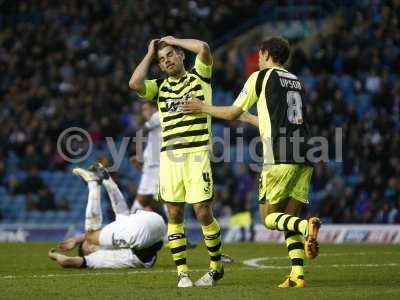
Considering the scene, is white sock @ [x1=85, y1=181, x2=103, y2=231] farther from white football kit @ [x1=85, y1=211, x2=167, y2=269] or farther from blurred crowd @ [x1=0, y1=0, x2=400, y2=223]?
blurred crowd @ [x1=0, y1=0, x2=400, y2=223]

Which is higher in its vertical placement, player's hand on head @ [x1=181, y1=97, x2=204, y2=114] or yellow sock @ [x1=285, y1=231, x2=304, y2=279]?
player's hand on head @ [x1=181, y1=97, x2=204, y2=114]

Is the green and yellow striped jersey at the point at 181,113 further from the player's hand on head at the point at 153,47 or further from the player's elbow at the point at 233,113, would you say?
the player's elbow at the point at 233,113

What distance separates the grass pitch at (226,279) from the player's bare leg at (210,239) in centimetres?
14

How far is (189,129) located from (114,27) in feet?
67.6

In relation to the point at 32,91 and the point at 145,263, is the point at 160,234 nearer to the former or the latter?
the point at 145,263

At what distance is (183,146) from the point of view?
1057cm

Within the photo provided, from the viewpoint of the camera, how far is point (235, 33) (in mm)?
30234

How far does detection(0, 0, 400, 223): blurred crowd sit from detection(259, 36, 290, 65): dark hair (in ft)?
39.0

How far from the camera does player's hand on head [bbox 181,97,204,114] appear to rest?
406 inches

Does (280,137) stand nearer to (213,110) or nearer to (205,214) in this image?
(213,110)

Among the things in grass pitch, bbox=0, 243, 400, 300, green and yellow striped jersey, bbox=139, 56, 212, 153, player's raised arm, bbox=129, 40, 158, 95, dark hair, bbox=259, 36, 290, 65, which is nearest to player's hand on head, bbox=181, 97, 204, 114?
green and yellow striped jersey, bbox=139, 56, 212, 153

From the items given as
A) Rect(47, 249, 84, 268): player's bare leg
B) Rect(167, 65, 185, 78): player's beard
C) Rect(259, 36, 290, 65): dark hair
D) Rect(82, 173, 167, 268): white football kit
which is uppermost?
Rect(259, 36, 290, 65): dark hair

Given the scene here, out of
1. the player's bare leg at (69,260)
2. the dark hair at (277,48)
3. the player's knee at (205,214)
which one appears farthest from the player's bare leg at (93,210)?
the dark hair at (277,48)

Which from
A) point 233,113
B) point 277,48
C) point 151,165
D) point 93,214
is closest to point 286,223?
point 233,113
